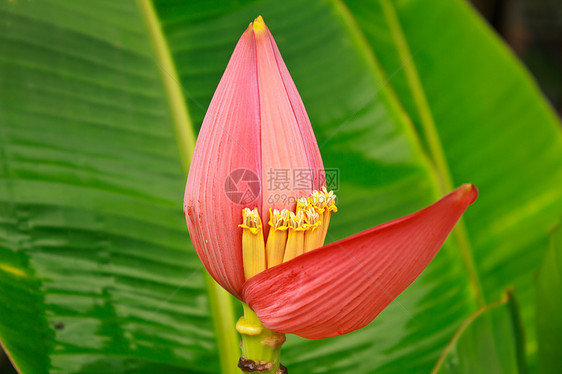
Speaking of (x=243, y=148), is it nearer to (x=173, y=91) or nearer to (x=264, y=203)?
(x=264, y=203)

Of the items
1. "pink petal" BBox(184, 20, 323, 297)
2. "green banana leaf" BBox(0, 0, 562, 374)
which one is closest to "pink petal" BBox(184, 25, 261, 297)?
"pink petal" BBox(184, 20, 323, 297)

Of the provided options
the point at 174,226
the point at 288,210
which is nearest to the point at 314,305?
the point at 288,210

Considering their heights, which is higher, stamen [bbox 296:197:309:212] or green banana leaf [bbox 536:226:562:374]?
stamen [bbox 296:197:309:212]

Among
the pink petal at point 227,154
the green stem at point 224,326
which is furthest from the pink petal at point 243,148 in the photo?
the green stem at point 224,326

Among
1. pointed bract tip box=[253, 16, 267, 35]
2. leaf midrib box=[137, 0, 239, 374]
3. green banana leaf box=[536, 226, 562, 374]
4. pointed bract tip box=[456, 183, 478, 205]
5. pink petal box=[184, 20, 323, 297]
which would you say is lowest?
green banana leaf box=[536, 226, 562, 374]

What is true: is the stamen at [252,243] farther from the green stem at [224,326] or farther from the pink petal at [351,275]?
the green stem at [224,326]

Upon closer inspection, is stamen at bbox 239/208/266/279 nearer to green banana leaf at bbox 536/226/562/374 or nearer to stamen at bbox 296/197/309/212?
stamen at bbox 296/197/309/212

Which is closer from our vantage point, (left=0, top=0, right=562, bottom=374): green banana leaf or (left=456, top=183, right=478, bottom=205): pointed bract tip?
(left=456, top=183, right=478, bottom=205): pointed bract tip

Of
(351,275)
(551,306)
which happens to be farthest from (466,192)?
(551,306)
